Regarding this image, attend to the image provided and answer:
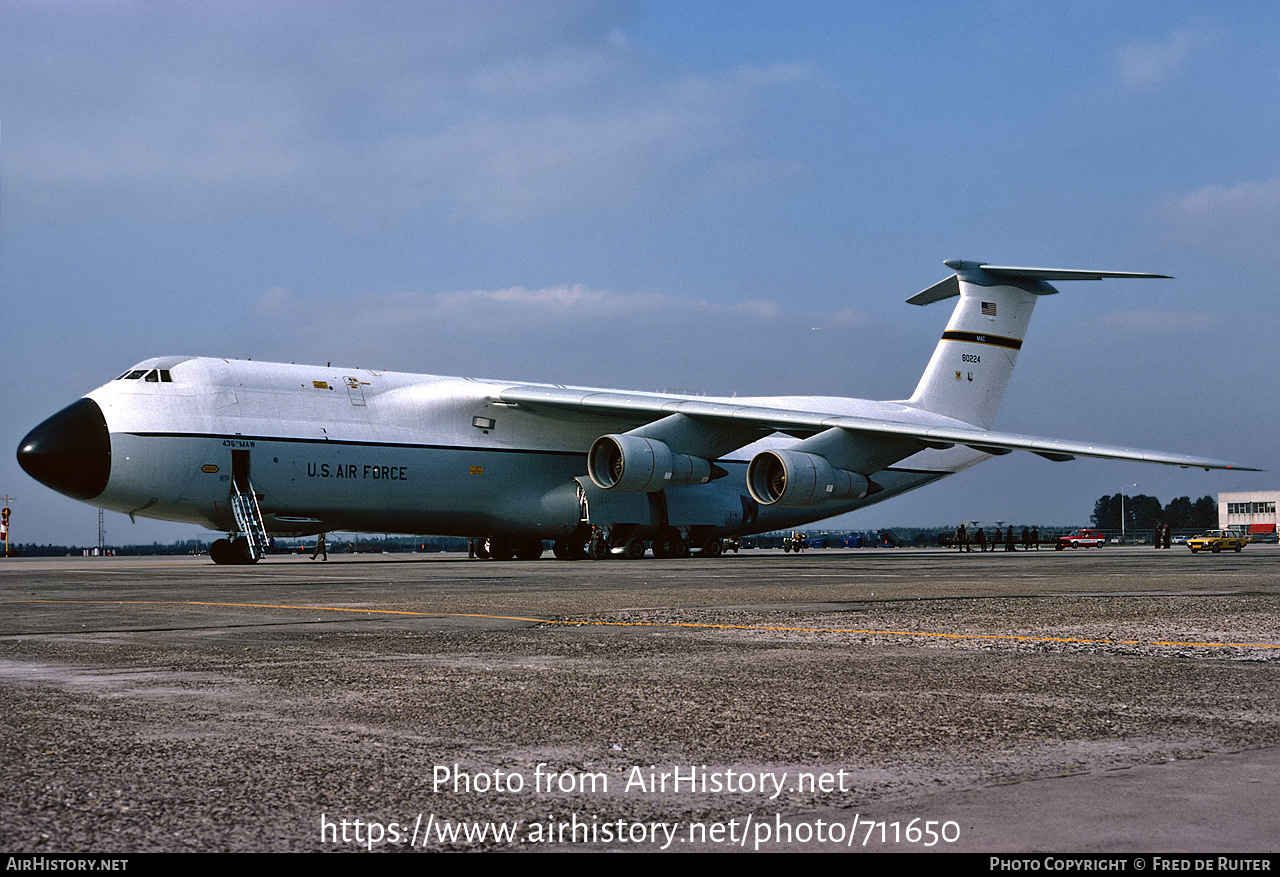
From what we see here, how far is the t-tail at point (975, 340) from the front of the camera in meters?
34.8

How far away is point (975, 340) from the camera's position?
34.9 metres

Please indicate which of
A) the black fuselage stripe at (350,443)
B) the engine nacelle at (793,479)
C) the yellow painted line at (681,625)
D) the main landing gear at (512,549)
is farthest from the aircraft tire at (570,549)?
the yellow painted line at (681,625)

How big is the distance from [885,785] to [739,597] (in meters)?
8.31

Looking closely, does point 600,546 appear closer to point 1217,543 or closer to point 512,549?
point 512,549

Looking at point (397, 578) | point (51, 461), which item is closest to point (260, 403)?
point (51, 461)

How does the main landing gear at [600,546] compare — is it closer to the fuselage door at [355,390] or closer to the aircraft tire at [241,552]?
the fuselage door at [355,390]

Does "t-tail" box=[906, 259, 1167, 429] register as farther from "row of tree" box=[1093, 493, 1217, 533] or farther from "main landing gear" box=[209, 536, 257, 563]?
"row of tree" box=[1093, 493, 1217, 533]

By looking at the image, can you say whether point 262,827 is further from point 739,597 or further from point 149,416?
point 149,416

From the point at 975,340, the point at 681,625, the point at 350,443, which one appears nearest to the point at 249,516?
the point at 350,443

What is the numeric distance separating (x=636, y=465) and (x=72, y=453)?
1139cm

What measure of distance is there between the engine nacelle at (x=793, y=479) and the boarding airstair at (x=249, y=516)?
1049 centimetres

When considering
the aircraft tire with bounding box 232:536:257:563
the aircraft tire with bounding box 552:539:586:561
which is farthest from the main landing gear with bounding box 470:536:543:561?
the aircraft tire with bounding box 232:536:257:563

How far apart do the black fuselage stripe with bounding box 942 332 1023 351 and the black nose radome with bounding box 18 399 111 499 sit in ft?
74.0

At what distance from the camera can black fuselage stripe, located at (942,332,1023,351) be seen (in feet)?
114
